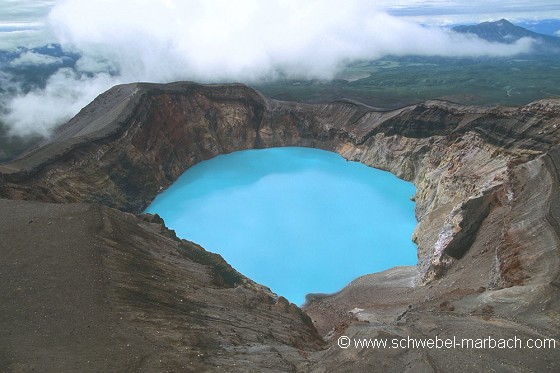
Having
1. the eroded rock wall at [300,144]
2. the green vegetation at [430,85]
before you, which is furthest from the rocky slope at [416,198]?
the green vegetation at [430,85]

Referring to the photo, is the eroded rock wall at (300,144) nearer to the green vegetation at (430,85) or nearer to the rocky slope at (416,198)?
the rocky slope at (416,198)

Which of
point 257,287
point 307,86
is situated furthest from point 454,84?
point 257,287

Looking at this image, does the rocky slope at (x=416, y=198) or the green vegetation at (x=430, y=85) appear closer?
the rocky slope at (x=416, y=198)

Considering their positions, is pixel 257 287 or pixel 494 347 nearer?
pixel 494 347

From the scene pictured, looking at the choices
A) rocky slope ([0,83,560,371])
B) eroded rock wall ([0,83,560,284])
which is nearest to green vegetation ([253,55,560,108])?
eroded rock wall ([0,83,560,284])

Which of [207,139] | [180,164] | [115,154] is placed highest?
[207,139]

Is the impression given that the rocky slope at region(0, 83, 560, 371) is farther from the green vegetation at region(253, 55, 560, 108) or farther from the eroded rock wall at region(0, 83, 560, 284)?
the green vegetation at region(253, 55, 560, 108)

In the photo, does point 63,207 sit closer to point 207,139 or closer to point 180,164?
point 180,164

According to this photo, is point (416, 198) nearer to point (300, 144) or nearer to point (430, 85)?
point (300, 144)
